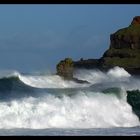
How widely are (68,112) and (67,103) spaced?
0.18 m

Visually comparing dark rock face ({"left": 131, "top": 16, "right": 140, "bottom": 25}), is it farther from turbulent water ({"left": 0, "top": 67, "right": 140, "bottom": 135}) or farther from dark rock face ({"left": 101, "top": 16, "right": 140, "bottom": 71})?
turbulent water ({"left": 0, "top": 67, "right": 140, "bottom": 135})

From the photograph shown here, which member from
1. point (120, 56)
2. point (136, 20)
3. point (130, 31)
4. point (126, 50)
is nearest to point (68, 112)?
point (120, 56)

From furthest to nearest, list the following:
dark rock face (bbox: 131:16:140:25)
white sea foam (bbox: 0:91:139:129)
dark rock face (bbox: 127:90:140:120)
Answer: dark rock face (bbox: 127:90:140:120)
white sea foam (bbox: 0:91:139:129)
dark rock face (bbox: 131:16:140:25)

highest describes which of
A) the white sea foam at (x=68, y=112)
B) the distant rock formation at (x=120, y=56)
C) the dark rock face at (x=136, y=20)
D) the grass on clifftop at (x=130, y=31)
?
the dark rock face at (x=136, y=20)

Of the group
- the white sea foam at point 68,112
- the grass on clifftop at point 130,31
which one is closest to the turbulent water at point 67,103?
the white sea foam at point 68,112

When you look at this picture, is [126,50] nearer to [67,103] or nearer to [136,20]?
[136,20]

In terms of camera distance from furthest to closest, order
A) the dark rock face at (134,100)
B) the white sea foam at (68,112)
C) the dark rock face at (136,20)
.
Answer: the dark rock face at (134,100) → the white sea foam at (68,112) → the dark rock face at (136,20)

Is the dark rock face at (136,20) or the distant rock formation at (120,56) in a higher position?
the dark rock face at (136,20)

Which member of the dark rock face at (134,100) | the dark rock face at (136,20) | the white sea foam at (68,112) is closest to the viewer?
the dark rock face at (136,20)

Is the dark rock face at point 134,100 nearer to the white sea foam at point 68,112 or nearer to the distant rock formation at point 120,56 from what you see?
the white sea foam at point 68,112

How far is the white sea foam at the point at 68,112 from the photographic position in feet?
13.1

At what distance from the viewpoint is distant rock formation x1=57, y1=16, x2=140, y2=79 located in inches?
160

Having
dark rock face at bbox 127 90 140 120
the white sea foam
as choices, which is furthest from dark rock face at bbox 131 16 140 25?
the white sea foam
